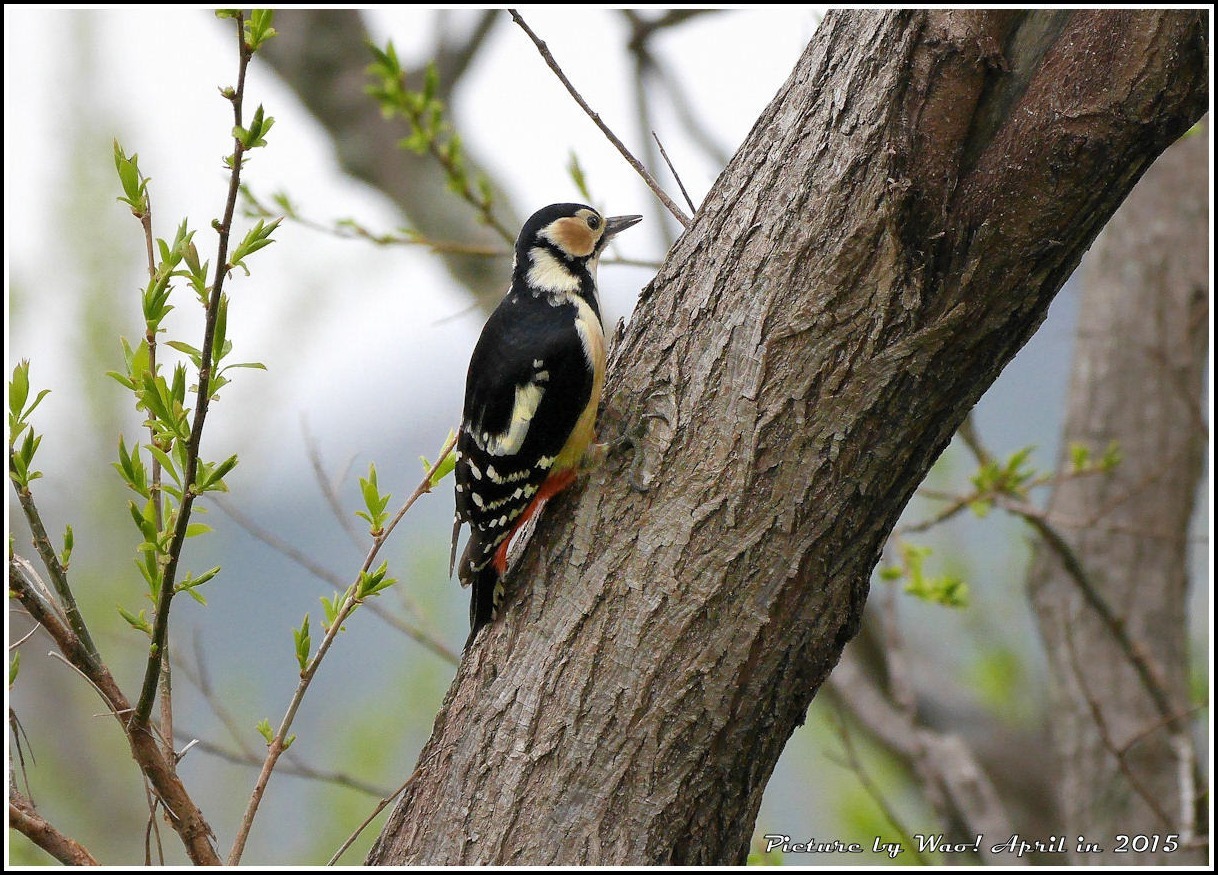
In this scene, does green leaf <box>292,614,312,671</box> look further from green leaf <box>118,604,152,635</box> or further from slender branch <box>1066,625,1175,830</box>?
slender branch <box>1066,625,1175,830</box>

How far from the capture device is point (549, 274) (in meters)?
2.80

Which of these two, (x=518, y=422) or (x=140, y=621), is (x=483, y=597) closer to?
(x=518, y=422)

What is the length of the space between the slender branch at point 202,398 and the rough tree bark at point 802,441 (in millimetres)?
651

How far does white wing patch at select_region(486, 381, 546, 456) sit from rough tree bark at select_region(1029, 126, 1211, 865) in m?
2.66

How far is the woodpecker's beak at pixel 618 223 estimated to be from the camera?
304 centimetres

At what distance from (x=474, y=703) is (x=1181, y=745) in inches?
117

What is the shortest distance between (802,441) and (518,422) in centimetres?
81

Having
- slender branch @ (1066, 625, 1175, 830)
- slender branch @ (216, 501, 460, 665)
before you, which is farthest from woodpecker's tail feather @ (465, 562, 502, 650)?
slender branch @ (1066, 625, 1175, 830)

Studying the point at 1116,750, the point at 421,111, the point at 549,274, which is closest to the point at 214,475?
the point at 549,274

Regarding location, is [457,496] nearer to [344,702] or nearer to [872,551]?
[872,551]

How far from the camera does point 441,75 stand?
5.35 metres

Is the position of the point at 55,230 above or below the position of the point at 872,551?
above

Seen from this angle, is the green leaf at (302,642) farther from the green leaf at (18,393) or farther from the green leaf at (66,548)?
the green leaf at (18,393)

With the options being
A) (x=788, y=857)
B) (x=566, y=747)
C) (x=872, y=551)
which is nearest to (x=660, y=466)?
(x=872, y=551)
